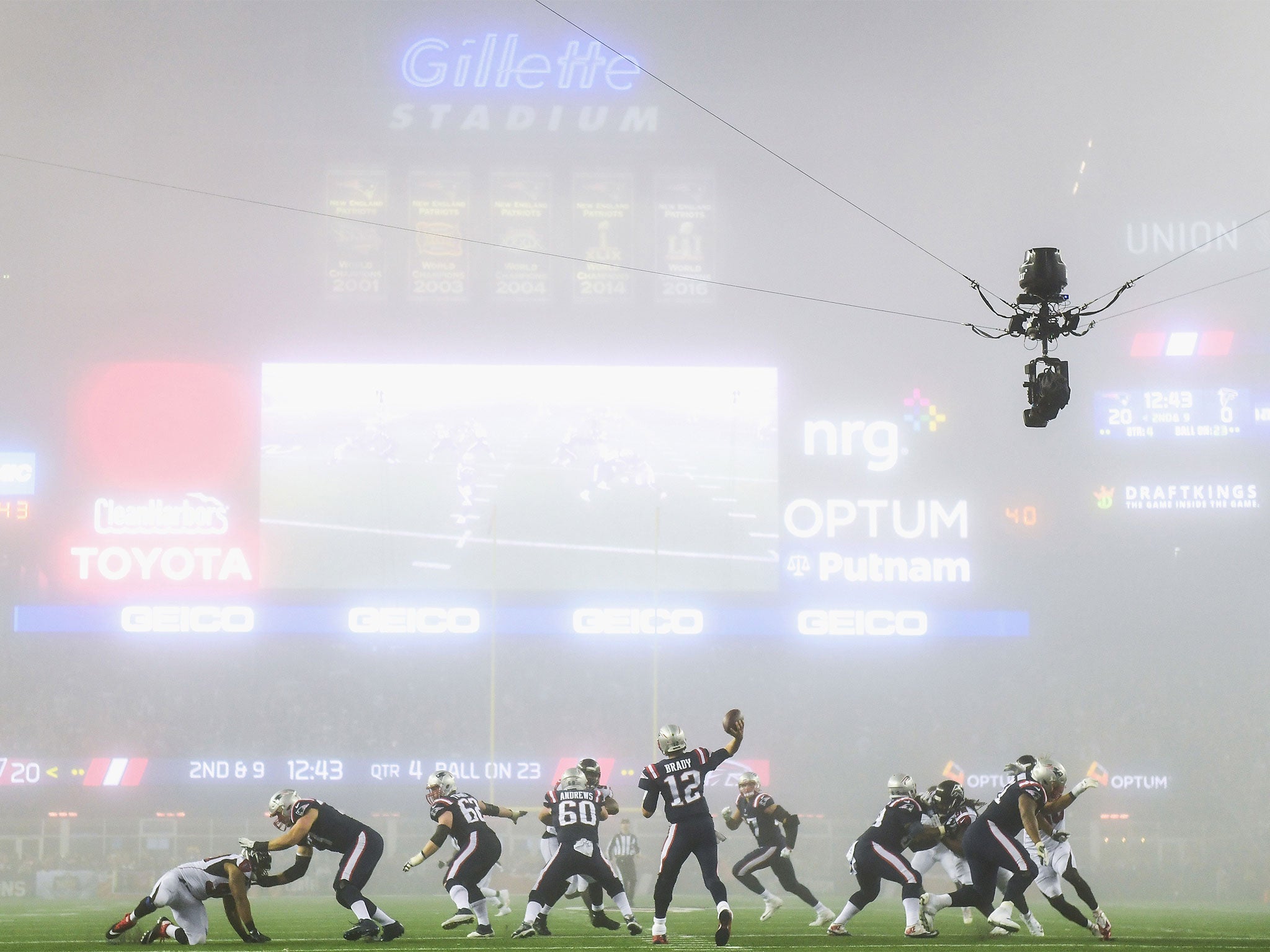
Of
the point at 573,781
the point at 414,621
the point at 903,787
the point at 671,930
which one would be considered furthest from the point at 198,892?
the point at 414,621

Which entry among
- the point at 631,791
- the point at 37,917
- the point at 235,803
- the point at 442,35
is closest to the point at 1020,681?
the point at 631,791

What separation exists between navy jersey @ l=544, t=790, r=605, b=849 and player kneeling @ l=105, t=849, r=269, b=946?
2371mm

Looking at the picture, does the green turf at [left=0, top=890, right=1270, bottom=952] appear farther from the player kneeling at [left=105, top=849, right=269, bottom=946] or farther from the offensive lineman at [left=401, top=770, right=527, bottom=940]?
the offensive lineman at [left=401, top=770, right=527, bottom=940]

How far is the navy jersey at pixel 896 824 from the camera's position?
1237cm

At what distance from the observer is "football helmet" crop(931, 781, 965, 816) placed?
503 inches

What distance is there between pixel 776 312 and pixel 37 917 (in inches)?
684

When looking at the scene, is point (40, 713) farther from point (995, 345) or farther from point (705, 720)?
point (995, 345)

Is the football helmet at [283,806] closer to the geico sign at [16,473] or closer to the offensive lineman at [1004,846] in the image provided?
the offensive lineman at [1004,846]

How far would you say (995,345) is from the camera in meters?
29.7

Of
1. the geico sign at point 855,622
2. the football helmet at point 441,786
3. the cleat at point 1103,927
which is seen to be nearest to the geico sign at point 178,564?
the geico sign at point 855,622

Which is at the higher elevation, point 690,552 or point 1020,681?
point 690,552

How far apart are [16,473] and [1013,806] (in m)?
21.9

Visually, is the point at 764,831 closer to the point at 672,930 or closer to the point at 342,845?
the point at 672,930

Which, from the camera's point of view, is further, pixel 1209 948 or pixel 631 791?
pixel 631 791
